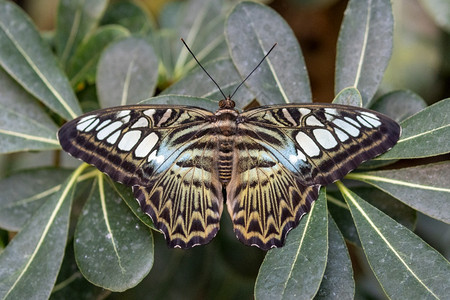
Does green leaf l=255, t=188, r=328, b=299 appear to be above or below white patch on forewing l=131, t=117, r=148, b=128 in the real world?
below

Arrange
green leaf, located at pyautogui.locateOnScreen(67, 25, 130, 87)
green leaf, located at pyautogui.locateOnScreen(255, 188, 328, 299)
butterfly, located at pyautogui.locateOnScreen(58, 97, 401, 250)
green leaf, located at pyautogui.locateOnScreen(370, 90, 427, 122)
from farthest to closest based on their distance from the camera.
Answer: green leaf, located at pyautogui.locateOnScreen(67, 25, 130, 87), green leaf, located at pyautogui.locateOnScreen(370, 90, 427, 122), butterfly, located at pyautogui.locateOnScreen(58, 97, 401, 250), green leaf, located at pyautogui.locateOnScreen(255, 188, 328, 299)

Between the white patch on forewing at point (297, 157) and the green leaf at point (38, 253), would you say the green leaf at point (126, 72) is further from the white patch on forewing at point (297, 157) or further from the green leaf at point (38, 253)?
the white patch on forewing at point (297, 157)

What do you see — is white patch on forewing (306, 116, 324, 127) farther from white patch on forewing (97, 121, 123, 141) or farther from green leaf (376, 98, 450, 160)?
white patch on forewing (97, 121, 123, 141)

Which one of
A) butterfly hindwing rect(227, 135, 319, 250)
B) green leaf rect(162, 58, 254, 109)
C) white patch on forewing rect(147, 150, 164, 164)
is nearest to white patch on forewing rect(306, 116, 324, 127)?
butterfly hindwing rect(227, 135, 319, 250)

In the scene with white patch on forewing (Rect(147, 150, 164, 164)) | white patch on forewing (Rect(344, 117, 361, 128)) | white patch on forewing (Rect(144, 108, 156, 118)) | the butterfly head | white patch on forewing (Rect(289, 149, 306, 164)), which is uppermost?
white patch on forewing (Rect(344, 117, 361, 128))

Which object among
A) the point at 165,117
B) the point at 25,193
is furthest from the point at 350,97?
the point at 25,193

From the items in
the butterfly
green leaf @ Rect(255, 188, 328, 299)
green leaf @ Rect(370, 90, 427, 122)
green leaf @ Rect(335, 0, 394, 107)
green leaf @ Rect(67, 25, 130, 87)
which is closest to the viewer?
green leaf @ Rect(255, 188, 328, 299)

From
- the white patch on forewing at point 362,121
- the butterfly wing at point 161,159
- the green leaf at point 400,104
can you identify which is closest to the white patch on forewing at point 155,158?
the butterfly wing at point 161,159
